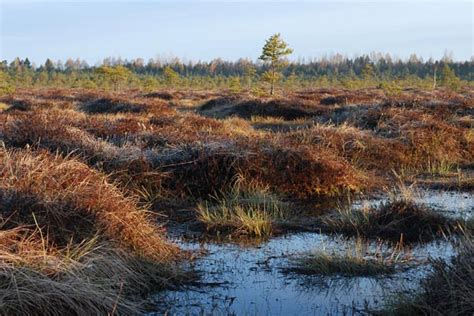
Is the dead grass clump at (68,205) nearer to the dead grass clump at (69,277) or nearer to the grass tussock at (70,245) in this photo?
the grass tussock at (70,245)

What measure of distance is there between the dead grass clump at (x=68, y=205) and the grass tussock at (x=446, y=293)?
252 centimetres

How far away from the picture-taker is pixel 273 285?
5574 mm

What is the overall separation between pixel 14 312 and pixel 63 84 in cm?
7612

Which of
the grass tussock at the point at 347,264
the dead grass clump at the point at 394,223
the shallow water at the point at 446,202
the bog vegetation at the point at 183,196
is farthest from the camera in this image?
the shallow water at the point at 446,202

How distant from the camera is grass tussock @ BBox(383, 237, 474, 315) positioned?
423cm

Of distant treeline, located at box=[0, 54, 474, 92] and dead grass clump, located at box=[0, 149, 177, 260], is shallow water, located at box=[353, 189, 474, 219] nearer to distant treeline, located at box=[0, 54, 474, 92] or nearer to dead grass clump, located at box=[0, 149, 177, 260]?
dead grass clump, located at box=[0, 149, 177, 260]

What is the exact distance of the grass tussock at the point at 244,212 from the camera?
7.41 meters

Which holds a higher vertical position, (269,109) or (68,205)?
(269,109)

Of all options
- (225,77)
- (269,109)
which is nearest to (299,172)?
(269,109)

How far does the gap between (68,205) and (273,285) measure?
84.5 inches

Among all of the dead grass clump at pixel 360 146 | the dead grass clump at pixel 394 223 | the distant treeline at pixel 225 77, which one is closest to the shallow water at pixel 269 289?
the dead grass clump at pixel 394 223

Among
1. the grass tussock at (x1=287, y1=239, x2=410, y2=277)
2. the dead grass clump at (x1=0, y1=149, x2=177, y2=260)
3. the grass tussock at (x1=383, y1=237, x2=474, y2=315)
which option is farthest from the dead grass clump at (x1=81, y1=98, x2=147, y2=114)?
the grass tussock at (x1=383, y1=237, x2=474, y2=315)

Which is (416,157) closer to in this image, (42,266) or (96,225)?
(96,225)

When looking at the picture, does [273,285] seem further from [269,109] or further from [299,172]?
[269,109]
